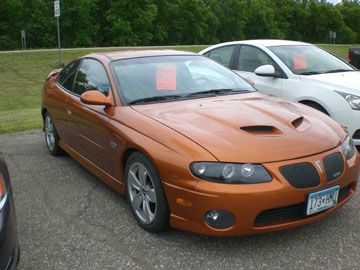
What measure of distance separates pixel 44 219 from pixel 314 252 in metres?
2.23

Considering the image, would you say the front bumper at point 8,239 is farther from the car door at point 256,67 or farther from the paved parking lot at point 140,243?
the car door at point 256,67

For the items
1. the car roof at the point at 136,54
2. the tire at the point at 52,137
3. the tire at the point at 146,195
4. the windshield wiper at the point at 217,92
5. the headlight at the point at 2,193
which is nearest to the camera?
the headlight at the point at 2,193

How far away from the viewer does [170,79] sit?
4.52m

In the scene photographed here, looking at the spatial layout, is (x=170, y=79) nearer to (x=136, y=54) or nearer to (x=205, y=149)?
(x=136, y=54)

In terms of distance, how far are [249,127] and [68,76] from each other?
2838 millimetres

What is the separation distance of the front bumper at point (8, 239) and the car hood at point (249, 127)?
4.36 feet

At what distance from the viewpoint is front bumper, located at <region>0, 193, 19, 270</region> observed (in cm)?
252

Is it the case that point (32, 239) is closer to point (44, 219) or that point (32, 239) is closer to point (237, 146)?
point (44, 219)

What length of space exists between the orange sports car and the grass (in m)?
4.08

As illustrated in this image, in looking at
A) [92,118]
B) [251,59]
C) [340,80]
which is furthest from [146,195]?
[251,59]

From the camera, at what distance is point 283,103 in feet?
14.3

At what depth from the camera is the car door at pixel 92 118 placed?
4306 mm

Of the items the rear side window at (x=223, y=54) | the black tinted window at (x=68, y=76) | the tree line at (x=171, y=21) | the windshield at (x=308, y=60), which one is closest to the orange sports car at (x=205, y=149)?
the black tinted window at (x=68, y=76)

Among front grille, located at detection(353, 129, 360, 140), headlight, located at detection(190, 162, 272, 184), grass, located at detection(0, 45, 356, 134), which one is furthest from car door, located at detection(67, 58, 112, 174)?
grass, located at detection(0, 45, 356, 134)
